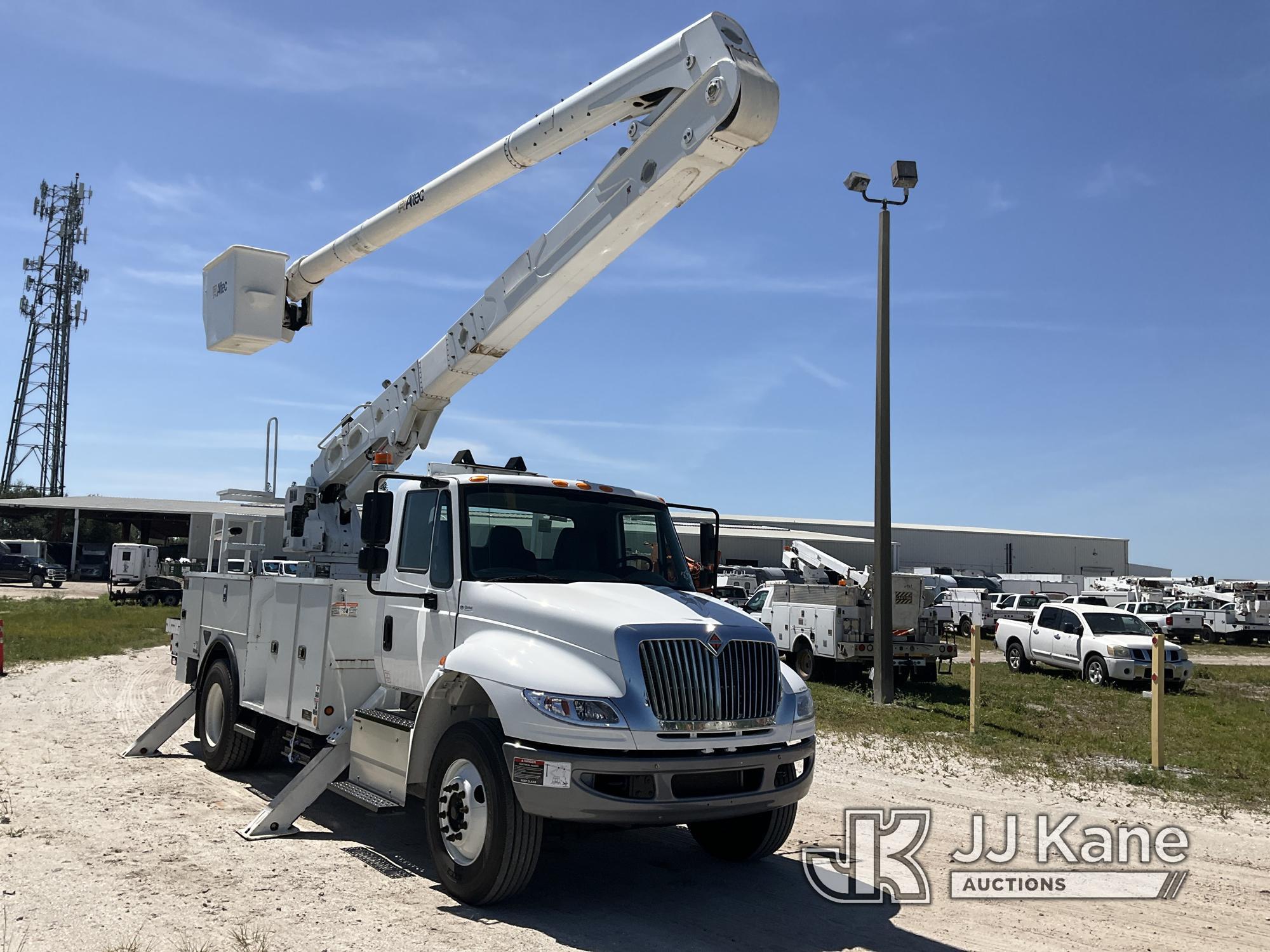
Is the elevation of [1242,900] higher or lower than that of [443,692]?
lower

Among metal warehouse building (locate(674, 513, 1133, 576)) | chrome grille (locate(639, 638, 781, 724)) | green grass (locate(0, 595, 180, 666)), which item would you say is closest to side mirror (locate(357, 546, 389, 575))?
chrome grille (locate(639, 638, 781, 724))

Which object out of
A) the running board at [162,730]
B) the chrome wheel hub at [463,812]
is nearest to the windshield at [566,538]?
the chrome wheel hub at [463,812]

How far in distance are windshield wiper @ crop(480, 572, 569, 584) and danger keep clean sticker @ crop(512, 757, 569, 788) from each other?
136cm

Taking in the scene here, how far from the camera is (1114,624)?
21.4 metres

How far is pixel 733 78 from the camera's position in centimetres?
725

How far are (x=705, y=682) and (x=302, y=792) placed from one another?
3.30 m

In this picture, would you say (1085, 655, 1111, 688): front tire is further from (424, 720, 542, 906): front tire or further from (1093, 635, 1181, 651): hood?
(424, 720, 542, 906): front tire

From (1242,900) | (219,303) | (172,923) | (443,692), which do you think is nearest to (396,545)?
(443,692)

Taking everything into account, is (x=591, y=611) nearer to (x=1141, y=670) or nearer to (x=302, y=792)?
(x=302, y=792)

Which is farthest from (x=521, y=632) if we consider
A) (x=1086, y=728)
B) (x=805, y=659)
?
A: (x=805, y=659)

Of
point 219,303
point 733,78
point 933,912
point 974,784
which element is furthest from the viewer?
point 219,303

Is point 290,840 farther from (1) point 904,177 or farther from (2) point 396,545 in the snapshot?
(1) point 904,177

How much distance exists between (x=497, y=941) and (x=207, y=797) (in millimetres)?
4355

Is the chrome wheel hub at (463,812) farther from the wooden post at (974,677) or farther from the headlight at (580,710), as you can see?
the wooden post at (974,677)
